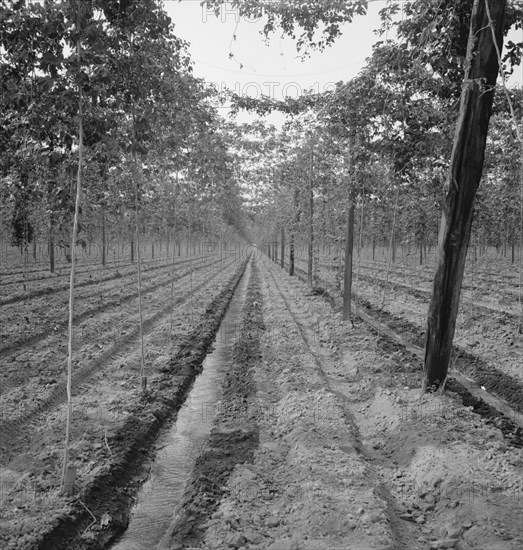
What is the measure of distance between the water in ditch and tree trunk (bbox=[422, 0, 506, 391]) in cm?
317

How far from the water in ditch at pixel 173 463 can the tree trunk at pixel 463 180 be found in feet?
10.4

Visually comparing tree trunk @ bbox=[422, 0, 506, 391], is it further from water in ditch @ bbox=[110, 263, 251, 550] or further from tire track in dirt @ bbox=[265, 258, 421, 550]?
water in ditch @ bbox=[110, 263, 251, 550]

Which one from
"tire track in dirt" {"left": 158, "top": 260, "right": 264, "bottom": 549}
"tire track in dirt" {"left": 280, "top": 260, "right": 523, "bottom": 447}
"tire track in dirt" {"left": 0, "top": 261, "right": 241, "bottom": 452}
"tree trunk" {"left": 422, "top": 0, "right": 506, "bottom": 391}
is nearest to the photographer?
"tire track in dirt" {"left": 158, "top": 260, "right": 264, "bottom": 549}

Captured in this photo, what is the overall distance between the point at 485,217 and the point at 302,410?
9.03 m

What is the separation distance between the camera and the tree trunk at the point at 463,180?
5578 millimetres

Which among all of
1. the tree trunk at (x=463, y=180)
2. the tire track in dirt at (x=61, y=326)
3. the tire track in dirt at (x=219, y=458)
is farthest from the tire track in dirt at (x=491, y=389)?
the tire track in dirt at (x=61, y=326)

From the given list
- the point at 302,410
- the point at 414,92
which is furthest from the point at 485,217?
the point at 302,410

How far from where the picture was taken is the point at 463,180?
5.95 meters

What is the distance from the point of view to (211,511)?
13.5ft

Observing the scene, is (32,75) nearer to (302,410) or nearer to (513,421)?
(302,410)

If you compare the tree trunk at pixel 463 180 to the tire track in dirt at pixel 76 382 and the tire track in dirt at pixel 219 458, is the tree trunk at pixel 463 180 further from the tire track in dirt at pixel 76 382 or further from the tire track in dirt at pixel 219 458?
the tire track in dirt at pixel 76 382

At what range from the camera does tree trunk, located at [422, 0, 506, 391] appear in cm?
558

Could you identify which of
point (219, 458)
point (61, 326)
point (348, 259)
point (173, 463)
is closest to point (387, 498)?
point (219, 458)

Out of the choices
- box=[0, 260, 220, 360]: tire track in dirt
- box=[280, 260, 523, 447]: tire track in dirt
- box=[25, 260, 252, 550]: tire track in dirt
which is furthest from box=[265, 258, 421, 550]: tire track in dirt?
box=[0, 260, 220, 360]: tire track in dirt
